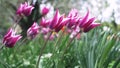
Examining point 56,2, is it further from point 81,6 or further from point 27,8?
point 27,8

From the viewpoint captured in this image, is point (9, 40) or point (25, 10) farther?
point (25, 10)

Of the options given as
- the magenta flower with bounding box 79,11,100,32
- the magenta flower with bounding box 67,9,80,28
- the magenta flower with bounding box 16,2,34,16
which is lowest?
the magenta flower with bounding box 79,11,100,32

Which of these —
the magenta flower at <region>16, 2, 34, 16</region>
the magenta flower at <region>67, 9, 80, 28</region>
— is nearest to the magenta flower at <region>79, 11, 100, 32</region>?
the magenta flower at <region>67, 9, 80, 28</region>

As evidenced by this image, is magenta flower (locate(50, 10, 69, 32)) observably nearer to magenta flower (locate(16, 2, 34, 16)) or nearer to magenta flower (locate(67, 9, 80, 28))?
magenta flower (locate(67, 9, 80, 28))

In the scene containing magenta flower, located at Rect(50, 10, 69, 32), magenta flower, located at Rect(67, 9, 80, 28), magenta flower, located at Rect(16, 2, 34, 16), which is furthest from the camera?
magenta flower, located at Rect(16, 2, 34, 16)

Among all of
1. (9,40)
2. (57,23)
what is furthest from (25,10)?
(57,23)

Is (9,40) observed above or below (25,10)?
below

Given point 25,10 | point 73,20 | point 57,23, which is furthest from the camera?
point 25,10

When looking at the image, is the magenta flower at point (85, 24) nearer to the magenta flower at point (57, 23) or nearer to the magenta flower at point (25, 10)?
the magenta flower at point (57, 23)

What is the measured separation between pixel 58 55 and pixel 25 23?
17.9ft

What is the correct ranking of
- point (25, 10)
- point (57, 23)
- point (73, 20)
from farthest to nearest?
point (25, 10), point (73, 20), point (57, 23)

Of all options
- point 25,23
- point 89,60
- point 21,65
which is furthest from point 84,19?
point 25,23

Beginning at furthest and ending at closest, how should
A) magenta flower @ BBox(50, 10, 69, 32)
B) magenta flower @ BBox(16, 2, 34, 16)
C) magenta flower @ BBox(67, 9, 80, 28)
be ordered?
magenta flower @ BBox(16, 2, 34, 16) → magenta flower @ BBox(67, 9, 80, 28) → magenta flower @ BBox(50, 10, 69, 32)

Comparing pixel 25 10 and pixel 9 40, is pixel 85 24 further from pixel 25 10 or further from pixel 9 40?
pixel 25 10
